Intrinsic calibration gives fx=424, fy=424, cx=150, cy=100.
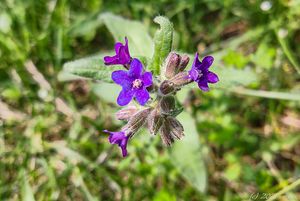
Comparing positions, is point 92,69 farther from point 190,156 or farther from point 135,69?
point 190,156

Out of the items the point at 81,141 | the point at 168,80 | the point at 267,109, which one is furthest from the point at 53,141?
the point at 267,109

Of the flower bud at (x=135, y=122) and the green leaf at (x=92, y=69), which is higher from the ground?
the green leaf at (x=92, y=69)

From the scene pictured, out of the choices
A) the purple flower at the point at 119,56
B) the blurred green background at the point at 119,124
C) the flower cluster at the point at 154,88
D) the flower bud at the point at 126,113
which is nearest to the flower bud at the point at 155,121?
the flower cluster at the point at 154,88

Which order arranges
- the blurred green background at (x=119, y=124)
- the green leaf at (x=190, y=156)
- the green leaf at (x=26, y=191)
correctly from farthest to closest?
1. the blurred green background at (x=119, y=124)
2. the green leaf at (x=190, y=156)
3. the green leaf at (x=26, y=191)

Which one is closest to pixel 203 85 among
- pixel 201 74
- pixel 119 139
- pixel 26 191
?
pixel 201 74

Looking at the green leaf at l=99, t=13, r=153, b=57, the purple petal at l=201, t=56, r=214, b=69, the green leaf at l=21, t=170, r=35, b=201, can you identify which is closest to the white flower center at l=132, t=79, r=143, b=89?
the purple petal at l=201, t=56, r=214, b=69

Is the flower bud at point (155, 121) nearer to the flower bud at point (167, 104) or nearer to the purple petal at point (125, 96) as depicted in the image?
the flower bud at point (167, 104)

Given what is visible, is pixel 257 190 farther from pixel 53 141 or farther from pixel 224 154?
pixel 53 141
